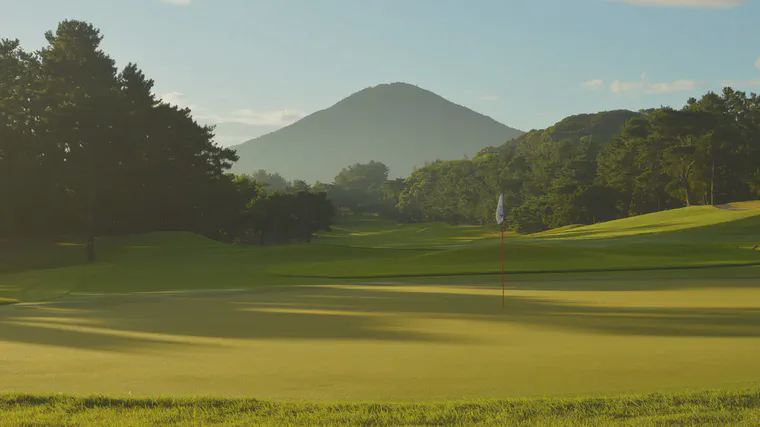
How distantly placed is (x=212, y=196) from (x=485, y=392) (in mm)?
66085

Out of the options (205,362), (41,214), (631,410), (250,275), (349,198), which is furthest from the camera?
(349,198)

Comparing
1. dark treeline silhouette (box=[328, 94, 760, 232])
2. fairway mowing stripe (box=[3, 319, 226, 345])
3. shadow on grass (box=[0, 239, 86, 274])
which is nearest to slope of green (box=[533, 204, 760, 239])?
dark treeline silhouette (box=[328, 94, 760, 232])

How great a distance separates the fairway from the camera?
7.90 m

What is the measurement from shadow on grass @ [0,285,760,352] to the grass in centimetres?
6

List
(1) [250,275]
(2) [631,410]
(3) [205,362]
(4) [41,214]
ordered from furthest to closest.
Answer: (4) [41,214], (1) [250,275], (3) [205,362], (2) [631,410]

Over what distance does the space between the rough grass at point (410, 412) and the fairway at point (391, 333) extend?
516 millimetres

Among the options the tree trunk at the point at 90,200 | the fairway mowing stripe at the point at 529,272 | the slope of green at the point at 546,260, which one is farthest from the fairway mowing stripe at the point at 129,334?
the tree trunk at the point at 90,200

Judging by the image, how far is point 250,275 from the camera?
102 feet

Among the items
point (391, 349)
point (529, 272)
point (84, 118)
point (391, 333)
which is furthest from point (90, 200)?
point (391, 349)

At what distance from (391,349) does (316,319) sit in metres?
4.44

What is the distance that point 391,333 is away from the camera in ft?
39.8

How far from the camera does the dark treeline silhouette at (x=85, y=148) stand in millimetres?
45406

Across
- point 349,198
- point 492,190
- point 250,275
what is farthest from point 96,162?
point 349,198

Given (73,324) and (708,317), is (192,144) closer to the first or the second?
(73,324)
